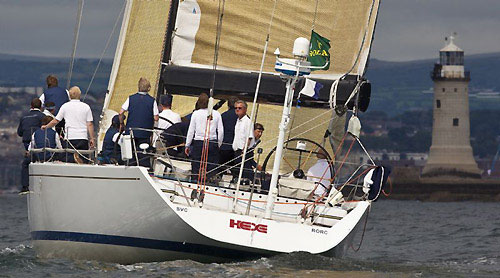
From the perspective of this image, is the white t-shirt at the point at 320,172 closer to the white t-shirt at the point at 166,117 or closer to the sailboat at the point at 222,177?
the sailboat at the point at 222,177

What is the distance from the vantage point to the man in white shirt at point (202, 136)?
12.6 metres

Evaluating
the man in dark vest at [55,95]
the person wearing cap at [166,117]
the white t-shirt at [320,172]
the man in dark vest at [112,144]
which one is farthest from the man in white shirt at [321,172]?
the man in dark vest at [55,95]

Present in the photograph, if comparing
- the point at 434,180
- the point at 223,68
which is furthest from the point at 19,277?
the point at 434,180

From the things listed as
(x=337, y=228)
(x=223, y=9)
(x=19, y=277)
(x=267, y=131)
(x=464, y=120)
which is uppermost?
(x=464, y=120)

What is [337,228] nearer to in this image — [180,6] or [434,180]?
[180,6]

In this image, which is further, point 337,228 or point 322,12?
point 322,12

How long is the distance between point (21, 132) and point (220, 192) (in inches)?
107

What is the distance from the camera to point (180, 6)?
15.0 metres

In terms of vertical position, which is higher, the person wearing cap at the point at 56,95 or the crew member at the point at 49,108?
the person wearing cap at the point at 56,95

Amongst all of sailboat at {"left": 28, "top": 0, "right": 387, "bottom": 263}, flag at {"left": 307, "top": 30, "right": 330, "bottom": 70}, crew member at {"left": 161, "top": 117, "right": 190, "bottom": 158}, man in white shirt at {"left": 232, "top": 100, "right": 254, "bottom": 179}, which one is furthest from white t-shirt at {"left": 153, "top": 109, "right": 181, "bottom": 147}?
flag at {"left": 307, "top": 30, "right": 330, "bottom": 70}

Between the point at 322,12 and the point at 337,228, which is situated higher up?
the point at 322,12

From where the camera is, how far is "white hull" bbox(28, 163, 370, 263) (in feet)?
37.8

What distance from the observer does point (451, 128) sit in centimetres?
8044

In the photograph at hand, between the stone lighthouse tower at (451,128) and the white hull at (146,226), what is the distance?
68678 millimetres
